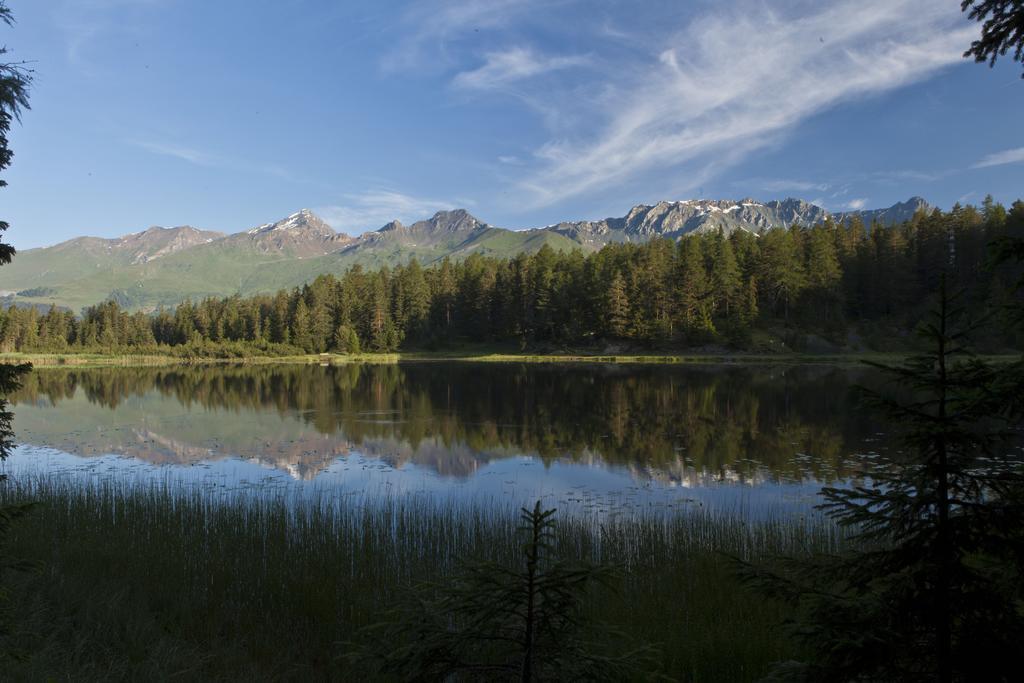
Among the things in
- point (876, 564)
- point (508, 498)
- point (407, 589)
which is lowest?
point (508, 498)

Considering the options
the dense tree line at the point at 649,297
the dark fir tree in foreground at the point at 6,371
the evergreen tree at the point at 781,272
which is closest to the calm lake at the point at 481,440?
the dark fir tree in foreground at the point at 6,371

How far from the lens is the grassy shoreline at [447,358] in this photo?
8806cm

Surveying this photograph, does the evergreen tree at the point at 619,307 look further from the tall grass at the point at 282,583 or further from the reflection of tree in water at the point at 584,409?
the tall grass at the point at 282,583

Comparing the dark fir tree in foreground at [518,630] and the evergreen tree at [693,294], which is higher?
the evergreen tree at [693,294]

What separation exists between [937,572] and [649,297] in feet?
352

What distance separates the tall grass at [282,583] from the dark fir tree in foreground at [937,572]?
1.49 m

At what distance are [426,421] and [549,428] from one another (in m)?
7.96

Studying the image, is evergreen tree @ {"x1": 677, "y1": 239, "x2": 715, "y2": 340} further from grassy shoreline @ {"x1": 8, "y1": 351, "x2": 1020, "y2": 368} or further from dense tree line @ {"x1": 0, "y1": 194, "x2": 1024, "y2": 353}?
grassy shoreline @ {"x1": 8, "y1": 351, "x2": 1020, "y2": 368}

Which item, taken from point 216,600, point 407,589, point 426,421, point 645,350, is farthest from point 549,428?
point 645,350

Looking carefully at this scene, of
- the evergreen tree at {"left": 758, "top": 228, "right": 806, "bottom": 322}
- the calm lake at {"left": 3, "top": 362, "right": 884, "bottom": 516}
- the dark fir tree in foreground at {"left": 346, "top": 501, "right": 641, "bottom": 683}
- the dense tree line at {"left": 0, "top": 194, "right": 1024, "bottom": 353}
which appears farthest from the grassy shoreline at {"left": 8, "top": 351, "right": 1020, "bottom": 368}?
the dark fir tree in foreground at {"left": 346, "top": 501, "right": 641, "bottom": 683}

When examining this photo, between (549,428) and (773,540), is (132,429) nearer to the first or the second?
(549,428)

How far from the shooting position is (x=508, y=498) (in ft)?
64.5

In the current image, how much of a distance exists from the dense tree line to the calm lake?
47.2 meters

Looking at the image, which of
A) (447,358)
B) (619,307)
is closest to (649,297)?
(619,307)
